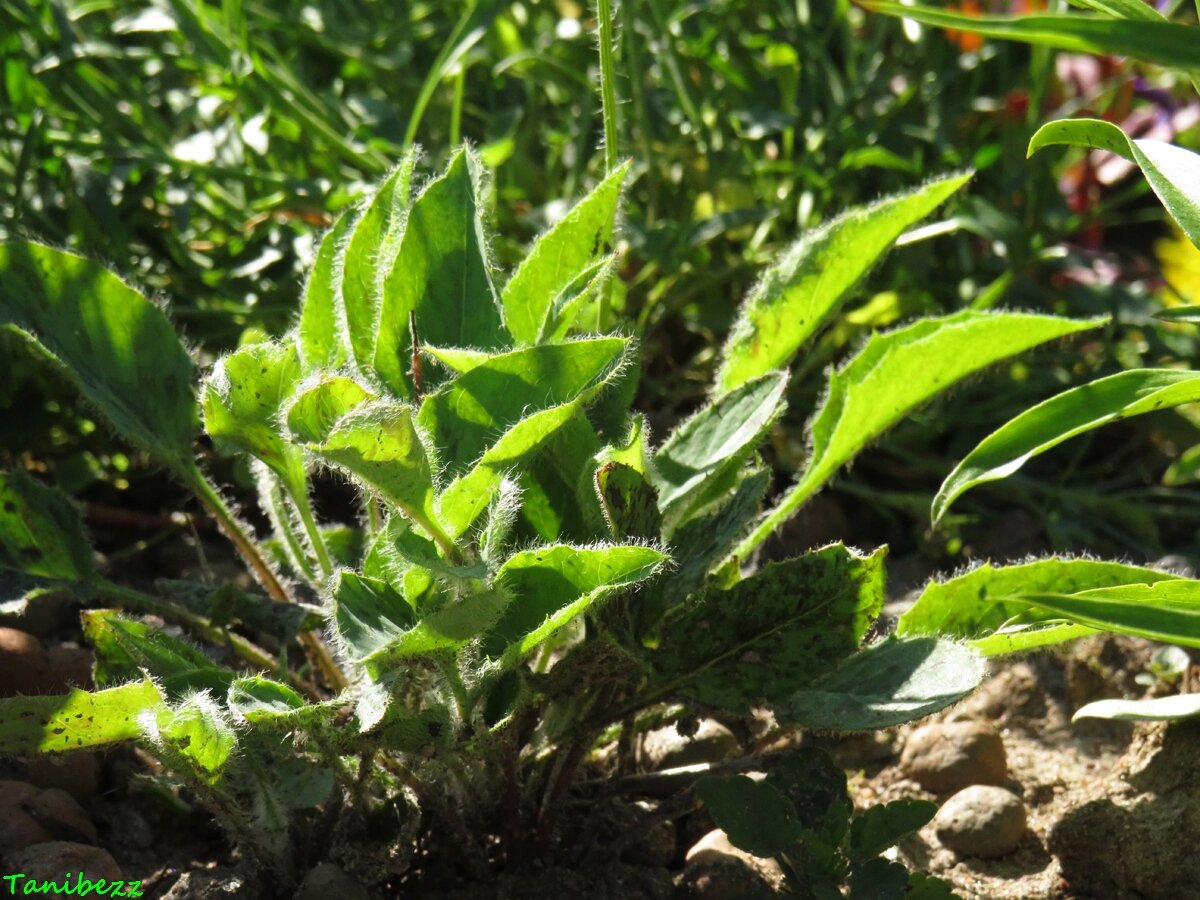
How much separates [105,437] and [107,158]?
0.40 metres

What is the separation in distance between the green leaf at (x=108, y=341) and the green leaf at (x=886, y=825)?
0.76 metres

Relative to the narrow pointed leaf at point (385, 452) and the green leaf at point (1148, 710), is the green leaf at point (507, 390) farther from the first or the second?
the green leaf at point (1148, 710)

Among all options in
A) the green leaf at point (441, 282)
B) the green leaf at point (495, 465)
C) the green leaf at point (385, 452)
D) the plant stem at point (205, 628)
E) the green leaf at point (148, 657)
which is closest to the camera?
the green leaf at point (385, 452)

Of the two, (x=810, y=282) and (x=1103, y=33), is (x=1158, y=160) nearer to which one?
(x=1103, y=33)

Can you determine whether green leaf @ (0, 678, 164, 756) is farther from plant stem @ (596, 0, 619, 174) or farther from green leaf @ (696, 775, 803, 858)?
plant stem @ (596, 0, 619, 174)

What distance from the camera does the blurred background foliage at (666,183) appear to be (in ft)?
6.23

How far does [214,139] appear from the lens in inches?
80.4

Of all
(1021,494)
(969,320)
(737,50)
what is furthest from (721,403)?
(737,50)

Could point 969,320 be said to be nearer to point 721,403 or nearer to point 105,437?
point 721,403

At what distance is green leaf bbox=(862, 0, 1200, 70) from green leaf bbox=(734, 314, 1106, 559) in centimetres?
26

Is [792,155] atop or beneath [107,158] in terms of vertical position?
beneath

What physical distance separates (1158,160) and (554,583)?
614 millimetres

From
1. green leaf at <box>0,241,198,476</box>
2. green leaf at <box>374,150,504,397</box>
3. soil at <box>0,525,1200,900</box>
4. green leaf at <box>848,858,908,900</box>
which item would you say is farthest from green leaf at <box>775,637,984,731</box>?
green leaf at <box>0,241,198,476</box>

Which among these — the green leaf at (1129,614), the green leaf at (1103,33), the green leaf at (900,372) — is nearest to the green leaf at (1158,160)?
the green leaf at (1103,33)
